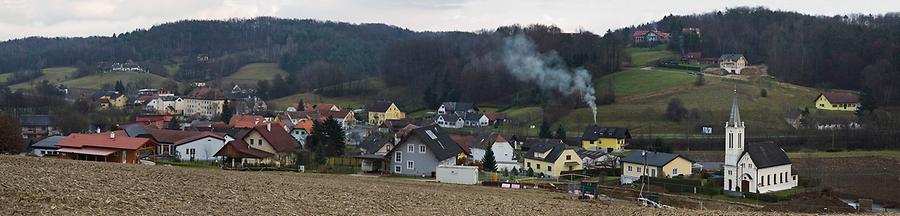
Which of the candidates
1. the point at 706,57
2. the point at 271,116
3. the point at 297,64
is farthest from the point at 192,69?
the point at 706,57

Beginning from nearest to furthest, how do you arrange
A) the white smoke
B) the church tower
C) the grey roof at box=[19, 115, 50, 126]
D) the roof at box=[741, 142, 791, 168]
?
the roof at box=[741, 142, 791, 168] < the church tower < the grey roof at box=[19, 115, 50, 126] < the white smoke

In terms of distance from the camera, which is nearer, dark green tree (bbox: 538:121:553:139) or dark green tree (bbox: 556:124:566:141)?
dark green tree (bbox: 556:124:566:141)

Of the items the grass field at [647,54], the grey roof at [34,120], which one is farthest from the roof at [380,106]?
the grey roof at [34,120]

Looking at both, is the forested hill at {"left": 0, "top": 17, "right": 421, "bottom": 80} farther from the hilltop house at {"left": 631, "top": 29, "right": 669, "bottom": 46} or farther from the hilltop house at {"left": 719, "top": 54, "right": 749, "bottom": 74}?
the hilltop house at {"left": 719, "top": 54, "right": 749, "bottom": 74}

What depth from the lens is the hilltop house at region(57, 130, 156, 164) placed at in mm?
35125

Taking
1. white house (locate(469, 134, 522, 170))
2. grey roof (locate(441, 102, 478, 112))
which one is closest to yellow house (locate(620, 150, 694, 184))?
white house (locate(469, 134, 522, 170))

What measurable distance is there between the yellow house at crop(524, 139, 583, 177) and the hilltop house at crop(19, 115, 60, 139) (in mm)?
31881

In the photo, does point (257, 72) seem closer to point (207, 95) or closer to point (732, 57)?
point (207, 95)

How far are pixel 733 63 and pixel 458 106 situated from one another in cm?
2432

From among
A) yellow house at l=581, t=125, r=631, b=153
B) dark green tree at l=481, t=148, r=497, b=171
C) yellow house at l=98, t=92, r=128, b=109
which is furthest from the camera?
yellow house at l=98, t=92, r=128, b=109

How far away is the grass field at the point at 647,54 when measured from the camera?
289 ft

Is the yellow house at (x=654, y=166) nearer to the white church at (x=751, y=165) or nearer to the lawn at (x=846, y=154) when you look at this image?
the white church at (x=751, y=165)

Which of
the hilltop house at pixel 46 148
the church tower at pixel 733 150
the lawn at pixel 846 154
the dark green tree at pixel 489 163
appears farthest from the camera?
the lawn at pixel 846 154

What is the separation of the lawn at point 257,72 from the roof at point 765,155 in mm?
99998
